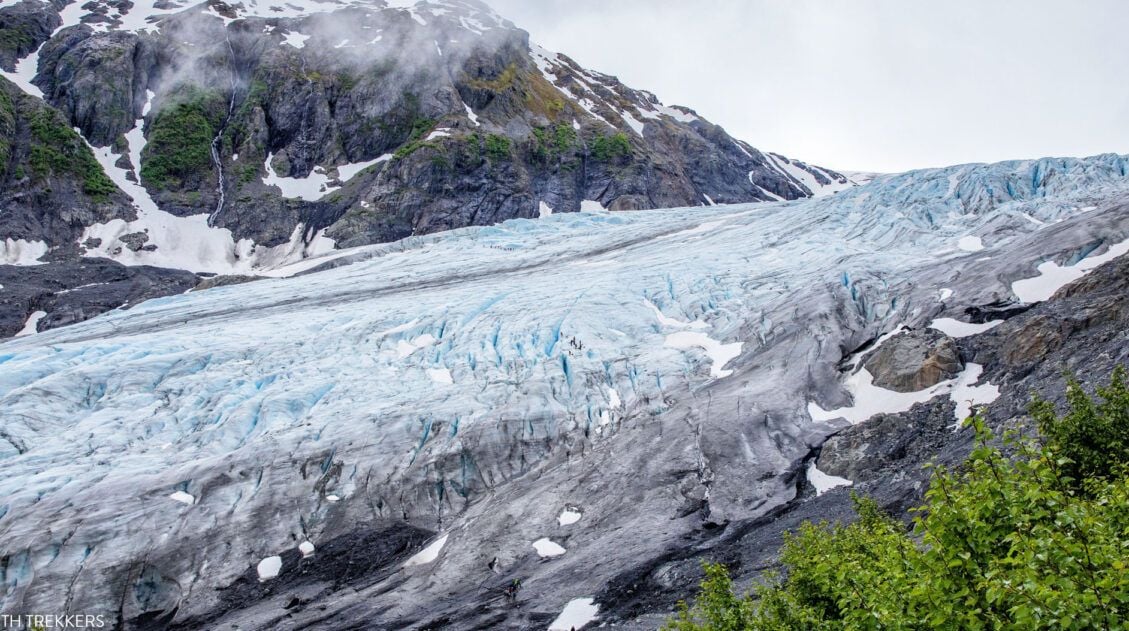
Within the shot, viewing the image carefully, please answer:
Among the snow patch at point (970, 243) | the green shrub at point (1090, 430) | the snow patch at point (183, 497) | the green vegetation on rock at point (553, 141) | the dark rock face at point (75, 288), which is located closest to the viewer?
the green shrub at point (1090, 430)

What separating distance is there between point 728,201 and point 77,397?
320ft

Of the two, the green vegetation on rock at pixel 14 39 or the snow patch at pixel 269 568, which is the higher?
the green vegetation on rock at pixel 14 39

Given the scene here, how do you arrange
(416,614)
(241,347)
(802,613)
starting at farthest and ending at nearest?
(241,347)
(416,614)
(802,613)

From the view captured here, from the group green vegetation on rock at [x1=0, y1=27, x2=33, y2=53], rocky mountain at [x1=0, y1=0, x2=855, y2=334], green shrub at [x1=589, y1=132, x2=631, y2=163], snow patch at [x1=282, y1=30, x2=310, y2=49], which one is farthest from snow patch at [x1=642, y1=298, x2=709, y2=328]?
green vegetation on rock at [x1=0, y1=27, x2=33, y2=53]

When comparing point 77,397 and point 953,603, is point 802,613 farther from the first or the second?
point 77,397

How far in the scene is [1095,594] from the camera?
177 inches

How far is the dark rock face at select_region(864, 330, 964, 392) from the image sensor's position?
23625 millimetres

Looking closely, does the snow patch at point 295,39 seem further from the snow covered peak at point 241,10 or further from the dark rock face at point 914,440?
the dark rock face at point 914,440

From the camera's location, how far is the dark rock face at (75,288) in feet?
202

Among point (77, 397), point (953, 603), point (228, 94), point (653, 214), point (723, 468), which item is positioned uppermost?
point (228, 94)

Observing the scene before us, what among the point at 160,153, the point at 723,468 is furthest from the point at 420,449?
the point at 160,153

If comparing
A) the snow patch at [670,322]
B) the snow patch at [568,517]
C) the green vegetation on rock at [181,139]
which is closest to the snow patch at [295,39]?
the green vegetation on rock at [181,139]

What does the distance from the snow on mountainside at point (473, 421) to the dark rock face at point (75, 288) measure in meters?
26.6

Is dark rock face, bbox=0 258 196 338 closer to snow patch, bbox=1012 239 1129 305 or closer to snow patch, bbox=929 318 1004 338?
snow patch, bbox=929 318 1004 338
